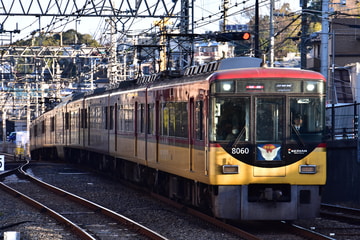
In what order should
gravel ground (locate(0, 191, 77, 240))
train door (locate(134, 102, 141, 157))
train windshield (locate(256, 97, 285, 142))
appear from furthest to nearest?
train door (locate(134, 102, 141, 157)) < train windshield (locate(256, 97, 285, 142)) < gravel ground (locate(0, 191, 77, 240))

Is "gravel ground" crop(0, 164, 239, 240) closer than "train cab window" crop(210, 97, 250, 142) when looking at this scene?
Yes

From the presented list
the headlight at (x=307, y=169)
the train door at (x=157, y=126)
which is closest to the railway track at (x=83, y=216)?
the train door at (x=157, y=126)

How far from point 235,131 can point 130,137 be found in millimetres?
7512

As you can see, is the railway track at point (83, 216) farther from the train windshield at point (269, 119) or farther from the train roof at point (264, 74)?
the train roof at point (264, 74)

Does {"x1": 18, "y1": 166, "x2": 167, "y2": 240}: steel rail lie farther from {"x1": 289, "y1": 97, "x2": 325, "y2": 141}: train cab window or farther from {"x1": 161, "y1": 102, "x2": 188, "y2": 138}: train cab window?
{"x1": 289, "y1": 97, "x2": 325, "y2": 141}: train cab window

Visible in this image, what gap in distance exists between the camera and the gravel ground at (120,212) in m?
12.7

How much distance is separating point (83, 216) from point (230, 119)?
3.92 m

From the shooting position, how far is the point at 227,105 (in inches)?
510

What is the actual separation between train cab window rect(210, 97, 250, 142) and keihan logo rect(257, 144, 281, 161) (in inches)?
12.7

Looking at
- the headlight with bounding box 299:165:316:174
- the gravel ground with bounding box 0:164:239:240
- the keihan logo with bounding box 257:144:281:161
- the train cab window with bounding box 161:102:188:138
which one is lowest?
the gravel ground with bounding box 0:164:239:240

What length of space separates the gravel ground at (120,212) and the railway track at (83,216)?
24cm

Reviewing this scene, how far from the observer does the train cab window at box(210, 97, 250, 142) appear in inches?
506

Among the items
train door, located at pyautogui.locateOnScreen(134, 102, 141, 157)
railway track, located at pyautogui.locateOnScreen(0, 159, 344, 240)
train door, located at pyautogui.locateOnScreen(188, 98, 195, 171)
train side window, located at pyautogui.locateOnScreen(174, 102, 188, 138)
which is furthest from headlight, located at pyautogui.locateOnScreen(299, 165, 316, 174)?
train door, located at pyautogui.locateOnScreen(134, 102, 141, 157)

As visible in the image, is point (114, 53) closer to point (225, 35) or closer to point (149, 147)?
point (225, 35)
